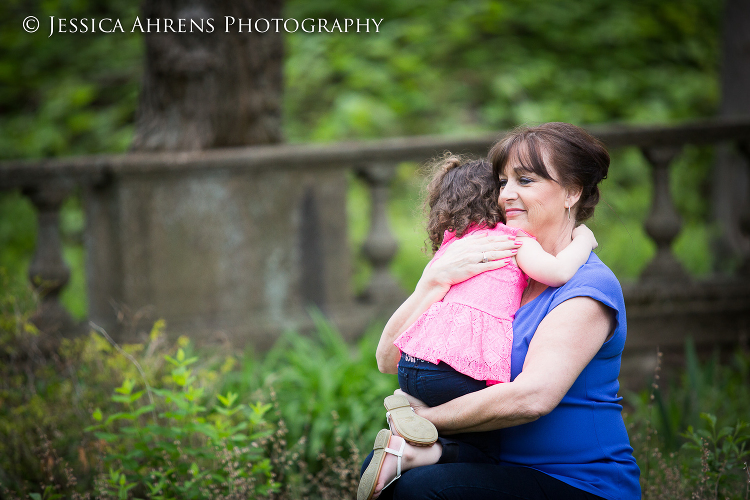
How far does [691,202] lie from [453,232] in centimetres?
762

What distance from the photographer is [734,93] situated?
5844mm

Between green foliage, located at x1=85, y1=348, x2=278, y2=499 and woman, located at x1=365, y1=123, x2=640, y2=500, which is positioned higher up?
woman, located at x1=365, y1=123, x2=640, y2=500

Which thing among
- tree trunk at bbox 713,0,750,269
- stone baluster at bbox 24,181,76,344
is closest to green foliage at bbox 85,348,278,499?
stone baluster at bbox 24,181,76,344

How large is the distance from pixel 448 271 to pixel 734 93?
5086 mm

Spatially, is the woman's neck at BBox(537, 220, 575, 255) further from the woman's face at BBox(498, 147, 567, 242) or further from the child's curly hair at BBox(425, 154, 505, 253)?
the child's curly hair at BBox(425, 154, 505, 253)

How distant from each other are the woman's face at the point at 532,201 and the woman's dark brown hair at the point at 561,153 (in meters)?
0.02

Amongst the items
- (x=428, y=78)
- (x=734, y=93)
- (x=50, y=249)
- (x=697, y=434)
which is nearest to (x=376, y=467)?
(x=697, y=434)

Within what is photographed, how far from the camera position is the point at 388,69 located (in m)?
7.38

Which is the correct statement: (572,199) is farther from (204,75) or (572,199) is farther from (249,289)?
(204,75)

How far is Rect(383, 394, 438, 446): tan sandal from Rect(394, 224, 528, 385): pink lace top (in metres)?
0.17

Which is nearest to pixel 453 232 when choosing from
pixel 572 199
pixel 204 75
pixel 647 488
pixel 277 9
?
pixel 572 199

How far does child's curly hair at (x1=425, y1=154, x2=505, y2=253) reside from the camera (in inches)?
82.3

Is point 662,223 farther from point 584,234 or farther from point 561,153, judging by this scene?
point 561,153
